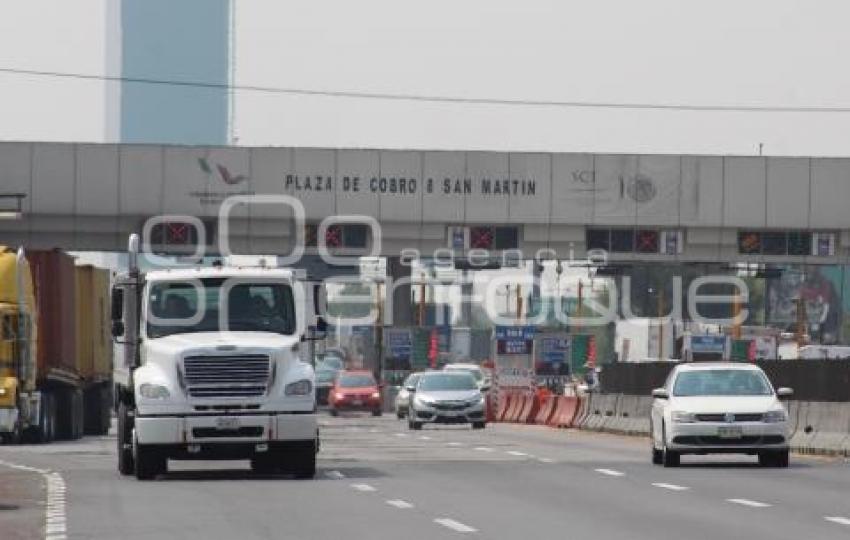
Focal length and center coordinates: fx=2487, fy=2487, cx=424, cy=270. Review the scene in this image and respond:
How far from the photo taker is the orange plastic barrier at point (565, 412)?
5962 centimetres

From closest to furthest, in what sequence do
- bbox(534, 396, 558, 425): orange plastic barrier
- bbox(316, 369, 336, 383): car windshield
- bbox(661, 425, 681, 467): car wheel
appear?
bbox(661, 425, 681, 467): car wheel → bbox(534, 396, 558, 425): orange plastic barrier → bbox(316, 369, 336, 383): car windshield

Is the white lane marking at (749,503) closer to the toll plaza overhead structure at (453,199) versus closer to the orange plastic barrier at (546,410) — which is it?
the orange plastic barrier at (546,410)

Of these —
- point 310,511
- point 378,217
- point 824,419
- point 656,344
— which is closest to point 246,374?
point 310,511

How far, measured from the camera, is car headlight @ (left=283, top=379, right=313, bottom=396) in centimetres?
2831

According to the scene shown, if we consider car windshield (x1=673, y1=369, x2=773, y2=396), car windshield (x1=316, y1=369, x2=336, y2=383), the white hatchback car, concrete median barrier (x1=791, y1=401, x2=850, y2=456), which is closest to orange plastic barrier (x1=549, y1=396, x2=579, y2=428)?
concrete median barrier (x1=791, y1=401, x2=850, y2=456)

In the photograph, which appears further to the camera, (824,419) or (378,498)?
(824,419)

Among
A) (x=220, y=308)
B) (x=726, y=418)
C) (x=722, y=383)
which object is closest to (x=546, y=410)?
(x=722, y=383)

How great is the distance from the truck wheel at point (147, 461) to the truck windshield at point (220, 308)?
1330 mm

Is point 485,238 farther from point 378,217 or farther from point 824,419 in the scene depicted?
point 824,419

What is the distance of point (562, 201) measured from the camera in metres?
76.7

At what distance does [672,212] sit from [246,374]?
49435mm

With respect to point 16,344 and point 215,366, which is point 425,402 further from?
point 215,366

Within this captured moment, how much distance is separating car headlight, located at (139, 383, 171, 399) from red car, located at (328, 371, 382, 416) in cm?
5457

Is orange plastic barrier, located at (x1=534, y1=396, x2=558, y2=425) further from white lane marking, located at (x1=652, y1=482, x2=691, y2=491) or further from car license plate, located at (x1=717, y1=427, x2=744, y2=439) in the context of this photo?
white lane marking, located at (x1=652, y1=482, x2=691, y2=491)
